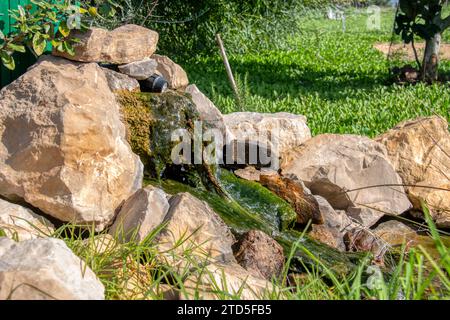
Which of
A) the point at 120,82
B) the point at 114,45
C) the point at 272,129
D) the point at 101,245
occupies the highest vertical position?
the point at 114,45

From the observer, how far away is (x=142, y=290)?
368 cm

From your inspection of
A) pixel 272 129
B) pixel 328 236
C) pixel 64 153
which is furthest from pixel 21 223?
pixel 272 129

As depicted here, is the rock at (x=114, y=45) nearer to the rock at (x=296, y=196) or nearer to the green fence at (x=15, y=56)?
the green fence at (x=15, y=56)

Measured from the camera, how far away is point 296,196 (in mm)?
6551

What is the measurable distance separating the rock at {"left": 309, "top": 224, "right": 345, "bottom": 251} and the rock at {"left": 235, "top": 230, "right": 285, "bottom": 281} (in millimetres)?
1154

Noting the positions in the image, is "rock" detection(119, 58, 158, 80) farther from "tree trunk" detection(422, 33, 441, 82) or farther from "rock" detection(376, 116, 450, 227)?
"tree trunk" detection(422, 33, 441, 82)

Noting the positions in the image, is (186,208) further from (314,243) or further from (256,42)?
(256,42)

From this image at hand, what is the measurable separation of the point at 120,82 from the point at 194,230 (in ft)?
6.33

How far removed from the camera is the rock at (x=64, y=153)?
4898 mm

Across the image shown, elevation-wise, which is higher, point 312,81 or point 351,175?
point 351,175

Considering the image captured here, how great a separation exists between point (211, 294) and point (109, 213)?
1648mm

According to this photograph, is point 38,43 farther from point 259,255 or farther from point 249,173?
point 259,255

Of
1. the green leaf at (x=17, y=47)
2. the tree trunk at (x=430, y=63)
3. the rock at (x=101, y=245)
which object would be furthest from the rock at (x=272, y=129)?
the tree trunk at (x=430, y=63)

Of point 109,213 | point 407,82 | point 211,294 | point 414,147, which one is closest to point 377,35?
point 407,82
